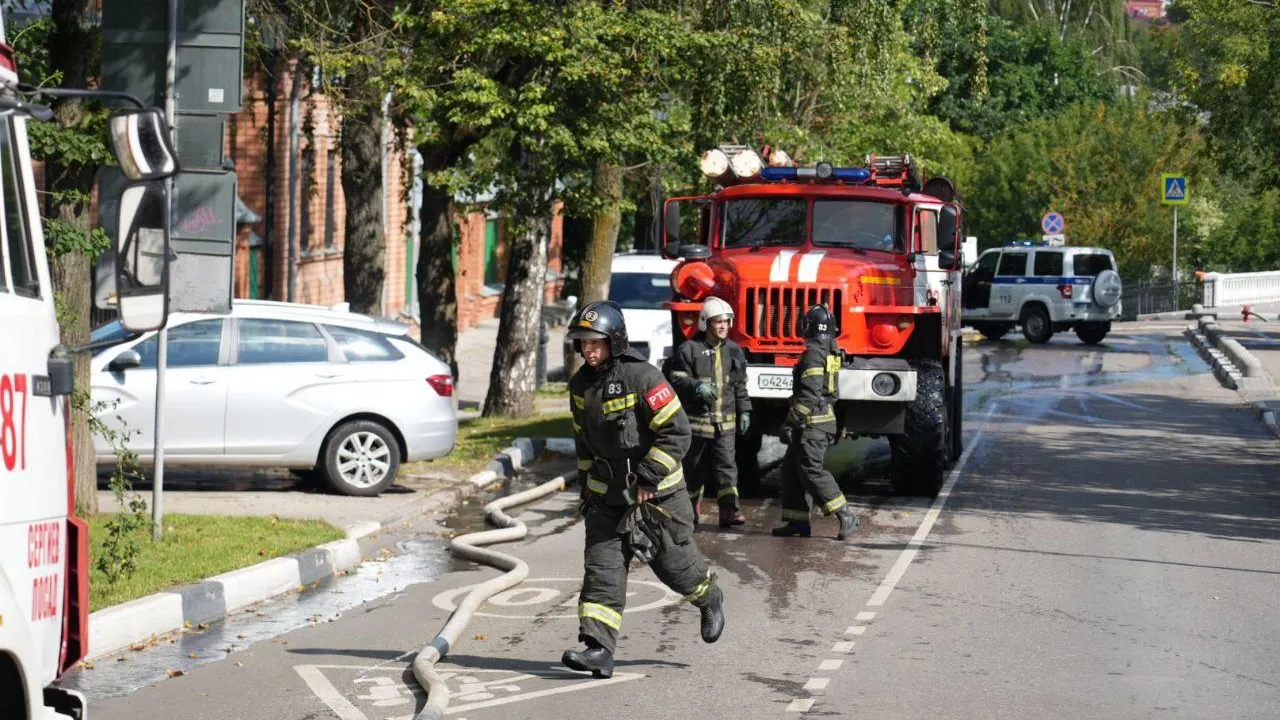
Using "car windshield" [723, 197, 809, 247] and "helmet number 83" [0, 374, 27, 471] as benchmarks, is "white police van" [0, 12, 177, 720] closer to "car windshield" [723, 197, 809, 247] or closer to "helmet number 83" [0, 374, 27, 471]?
"helmet number 83" [0, 374, 27, 471]

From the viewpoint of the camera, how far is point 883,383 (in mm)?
15672

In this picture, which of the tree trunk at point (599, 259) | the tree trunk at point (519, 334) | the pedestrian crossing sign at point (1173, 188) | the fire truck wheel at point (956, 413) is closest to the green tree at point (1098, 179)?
the pedestrian crossing sign at point (1173, 188)

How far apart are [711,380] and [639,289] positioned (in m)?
12.5

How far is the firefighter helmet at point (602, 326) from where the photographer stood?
8.90 metres

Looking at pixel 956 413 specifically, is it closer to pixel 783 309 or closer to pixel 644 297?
pixel 783 309

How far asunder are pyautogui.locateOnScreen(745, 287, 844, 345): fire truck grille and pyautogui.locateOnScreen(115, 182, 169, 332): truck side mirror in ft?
35.7

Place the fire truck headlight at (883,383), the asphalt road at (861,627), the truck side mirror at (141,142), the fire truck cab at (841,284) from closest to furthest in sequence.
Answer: the truck side mirror at (141,142) < the asphalt road at (861,627) < the fire truck headlight at (883,383) < the fire truck cab at (841,284)

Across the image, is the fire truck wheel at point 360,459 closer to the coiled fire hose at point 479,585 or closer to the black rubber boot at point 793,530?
the coiled fire hose at point 479,585

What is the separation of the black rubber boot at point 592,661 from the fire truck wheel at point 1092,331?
32.4 metres

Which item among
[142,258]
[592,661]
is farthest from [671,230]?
[142,258]

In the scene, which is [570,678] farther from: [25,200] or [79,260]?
[79,260]

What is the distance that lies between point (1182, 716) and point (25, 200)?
5428 mm

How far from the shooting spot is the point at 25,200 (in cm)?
545

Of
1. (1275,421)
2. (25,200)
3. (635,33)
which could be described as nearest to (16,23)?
(635,33)
